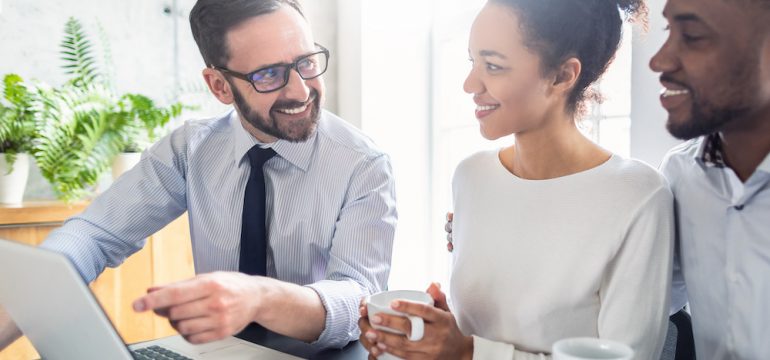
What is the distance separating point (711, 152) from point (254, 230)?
95 centimetres

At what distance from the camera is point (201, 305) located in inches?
33.1

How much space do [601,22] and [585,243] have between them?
0.40 m

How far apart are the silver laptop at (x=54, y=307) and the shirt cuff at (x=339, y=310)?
0.42 meters

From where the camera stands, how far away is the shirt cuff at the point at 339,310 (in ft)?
3.74

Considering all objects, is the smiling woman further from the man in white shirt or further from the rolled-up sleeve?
the rolled-up sleeve

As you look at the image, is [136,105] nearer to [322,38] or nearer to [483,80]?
[322,38]

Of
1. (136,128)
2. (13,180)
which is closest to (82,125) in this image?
(136,128)

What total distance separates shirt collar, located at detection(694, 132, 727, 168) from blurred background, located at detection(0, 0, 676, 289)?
5.87ft

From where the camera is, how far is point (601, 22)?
113 cm

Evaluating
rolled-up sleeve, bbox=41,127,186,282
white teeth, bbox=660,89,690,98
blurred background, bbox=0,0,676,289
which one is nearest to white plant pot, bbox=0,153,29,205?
blurred background, bbox=0,0,676,289

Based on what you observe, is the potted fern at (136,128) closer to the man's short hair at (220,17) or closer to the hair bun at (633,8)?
the man's short hair at (220,17)

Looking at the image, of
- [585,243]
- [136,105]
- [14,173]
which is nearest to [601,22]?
[585,243]

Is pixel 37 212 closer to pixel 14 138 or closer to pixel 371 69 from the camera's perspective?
pixel 14 138

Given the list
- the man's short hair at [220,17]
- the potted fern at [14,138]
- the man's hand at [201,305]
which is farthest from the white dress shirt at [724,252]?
the potted fern at [14,138]
